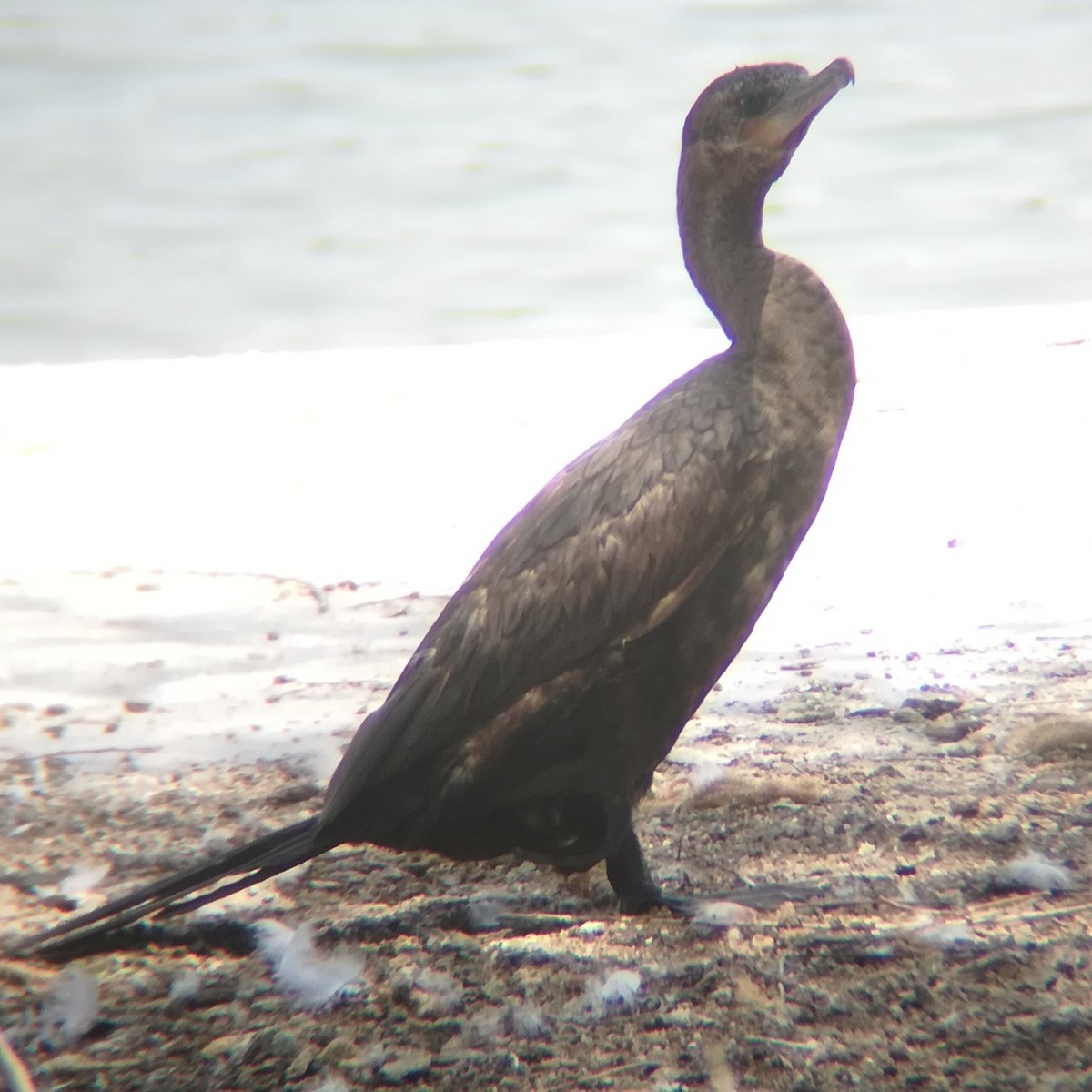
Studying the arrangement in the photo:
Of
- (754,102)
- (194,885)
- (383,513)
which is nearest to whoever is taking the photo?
(194,885)

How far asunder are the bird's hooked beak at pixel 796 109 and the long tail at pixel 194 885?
1118 millimetres

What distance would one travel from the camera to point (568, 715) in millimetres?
1971

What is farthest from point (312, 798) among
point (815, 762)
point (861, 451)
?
point (861, 451)

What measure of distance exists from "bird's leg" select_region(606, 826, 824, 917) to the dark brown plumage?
0.09 feet

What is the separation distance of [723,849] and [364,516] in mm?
2046

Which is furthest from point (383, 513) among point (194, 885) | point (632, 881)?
point (194, 885)

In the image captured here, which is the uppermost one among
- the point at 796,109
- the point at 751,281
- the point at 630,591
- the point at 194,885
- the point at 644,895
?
the point at 796,109

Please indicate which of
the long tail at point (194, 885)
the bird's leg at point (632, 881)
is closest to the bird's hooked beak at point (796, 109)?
the bird's leg at point (632, 881)

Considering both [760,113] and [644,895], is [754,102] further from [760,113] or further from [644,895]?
[644,895]

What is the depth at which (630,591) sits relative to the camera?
192cm

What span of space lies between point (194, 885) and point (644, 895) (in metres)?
0.64

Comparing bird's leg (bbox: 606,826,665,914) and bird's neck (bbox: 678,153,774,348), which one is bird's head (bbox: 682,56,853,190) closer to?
bird's neck (bbox: 678,153,774,348)

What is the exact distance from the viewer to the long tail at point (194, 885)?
1.87 m

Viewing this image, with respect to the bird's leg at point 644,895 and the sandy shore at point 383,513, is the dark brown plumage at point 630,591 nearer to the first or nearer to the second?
the bird's leg at point 644,895
